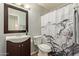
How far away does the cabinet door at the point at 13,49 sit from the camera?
5.24 ft

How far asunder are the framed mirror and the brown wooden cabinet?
206 mm

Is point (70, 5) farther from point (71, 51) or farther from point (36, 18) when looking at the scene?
point (71, 51)

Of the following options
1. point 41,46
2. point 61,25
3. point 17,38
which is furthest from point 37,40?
point 61,25

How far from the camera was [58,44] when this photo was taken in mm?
1697

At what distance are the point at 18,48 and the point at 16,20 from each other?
0.45m

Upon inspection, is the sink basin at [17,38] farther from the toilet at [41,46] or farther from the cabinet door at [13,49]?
the toilet at [41,46]

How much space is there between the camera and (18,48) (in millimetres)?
1665

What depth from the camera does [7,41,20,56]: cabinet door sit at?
160 cm

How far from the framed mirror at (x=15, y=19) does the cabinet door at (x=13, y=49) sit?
0.21 metres

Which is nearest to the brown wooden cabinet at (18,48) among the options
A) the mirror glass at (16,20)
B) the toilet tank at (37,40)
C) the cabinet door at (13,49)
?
the cabinet door at (13,49)

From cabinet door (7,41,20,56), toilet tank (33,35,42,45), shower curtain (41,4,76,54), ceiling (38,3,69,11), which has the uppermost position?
ceiling (38,3,69,11)

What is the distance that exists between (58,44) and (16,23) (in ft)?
2.51

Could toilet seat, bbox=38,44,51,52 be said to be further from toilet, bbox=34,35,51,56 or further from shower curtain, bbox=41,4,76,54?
shower curtain, bbox=41,4,76,54

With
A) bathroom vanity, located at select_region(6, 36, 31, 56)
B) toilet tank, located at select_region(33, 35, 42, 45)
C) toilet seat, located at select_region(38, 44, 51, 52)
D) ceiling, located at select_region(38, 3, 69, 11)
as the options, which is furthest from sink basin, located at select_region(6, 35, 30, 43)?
ceiling, located at select_region(38, 3, 69, 11)
